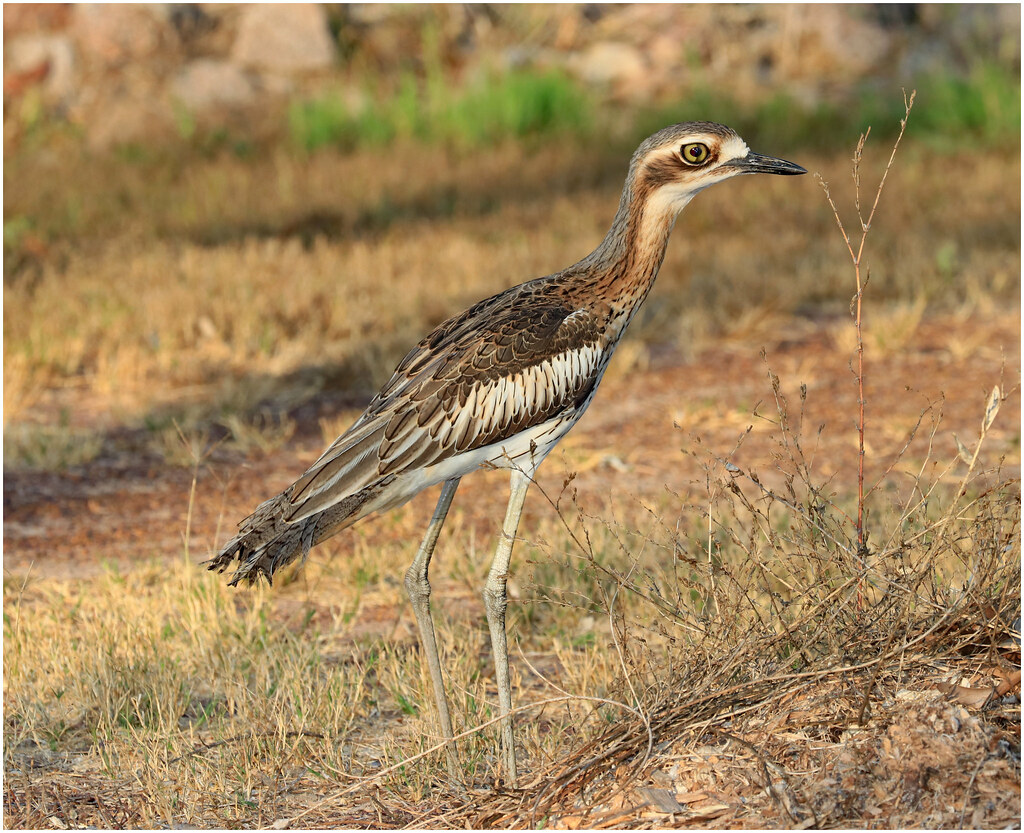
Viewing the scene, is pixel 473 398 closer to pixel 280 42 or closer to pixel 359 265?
pixel 359 265

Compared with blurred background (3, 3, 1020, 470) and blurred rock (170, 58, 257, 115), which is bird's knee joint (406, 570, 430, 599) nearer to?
blurred background (3, 3, 1020, 470)

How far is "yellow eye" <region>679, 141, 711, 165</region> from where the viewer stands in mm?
4441

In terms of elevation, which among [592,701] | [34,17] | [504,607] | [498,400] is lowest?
[592,701]

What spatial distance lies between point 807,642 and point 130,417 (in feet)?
17.1

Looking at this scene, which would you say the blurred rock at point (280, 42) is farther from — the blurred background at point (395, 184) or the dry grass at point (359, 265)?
the dry grass at point (359, 265)

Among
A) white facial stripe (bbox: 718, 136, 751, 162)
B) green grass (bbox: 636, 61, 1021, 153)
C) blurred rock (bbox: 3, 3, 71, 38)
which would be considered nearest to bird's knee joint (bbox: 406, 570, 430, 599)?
white facial stripe (bbox: 718, 136, 751, 162)

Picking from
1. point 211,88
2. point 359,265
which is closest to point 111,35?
point 211,88

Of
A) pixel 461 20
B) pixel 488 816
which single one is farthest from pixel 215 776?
pixel 461 20

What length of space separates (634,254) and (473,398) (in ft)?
2.52

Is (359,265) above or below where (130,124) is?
below

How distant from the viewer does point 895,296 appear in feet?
33.4

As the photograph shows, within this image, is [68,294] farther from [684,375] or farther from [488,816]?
[488,816]

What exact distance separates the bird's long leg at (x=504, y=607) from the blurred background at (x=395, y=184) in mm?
1953

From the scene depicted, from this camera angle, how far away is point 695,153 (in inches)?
176
